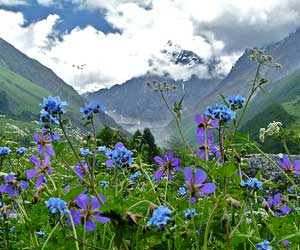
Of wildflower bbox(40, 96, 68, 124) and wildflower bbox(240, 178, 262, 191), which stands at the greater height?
wildflower bbox(40, 96, 68, 124)

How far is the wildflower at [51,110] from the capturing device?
9.78 feet

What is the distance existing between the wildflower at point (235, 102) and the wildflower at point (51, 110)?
3.98ft

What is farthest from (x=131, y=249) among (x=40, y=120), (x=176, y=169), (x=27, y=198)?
(x=27, y=198)

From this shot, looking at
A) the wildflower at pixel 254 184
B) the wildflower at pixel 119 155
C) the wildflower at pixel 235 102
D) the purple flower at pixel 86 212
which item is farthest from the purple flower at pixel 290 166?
the purple flower at pixel 86 212

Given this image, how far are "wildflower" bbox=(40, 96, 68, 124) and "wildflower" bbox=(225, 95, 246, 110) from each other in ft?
3.98

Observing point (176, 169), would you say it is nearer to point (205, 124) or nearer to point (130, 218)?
point (205, 124)

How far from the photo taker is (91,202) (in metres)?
3.22

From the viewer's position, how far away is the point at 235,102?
11.7ft

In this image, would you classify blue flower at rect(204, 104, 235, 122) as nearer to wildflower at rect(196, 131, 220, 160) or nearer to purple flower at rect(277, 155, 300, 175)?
wildflower at rect(196, 131, 220, 160)

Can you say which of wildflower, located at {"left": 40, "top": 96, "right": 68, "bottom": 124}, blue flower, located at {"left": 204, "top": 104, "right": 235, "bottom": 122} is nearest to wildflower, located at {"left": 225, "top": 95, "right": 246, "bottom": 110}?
blue flower, located at {"left": 204, "top": 104, "right": 235, "bottom": 122}

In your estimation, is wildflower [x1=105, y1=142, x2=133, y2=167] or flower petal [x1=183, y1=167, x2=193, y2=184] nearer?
flower petal [x1=183, y1=167, x2=193, y2=184]

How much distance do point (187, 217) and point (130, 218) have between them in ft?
3.56

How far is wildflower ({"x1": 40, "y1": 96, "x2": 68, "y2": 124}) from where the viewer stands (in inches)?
117

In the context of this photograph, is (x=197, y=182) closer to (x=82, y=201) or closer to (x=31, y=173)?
(x=82, y=201)
